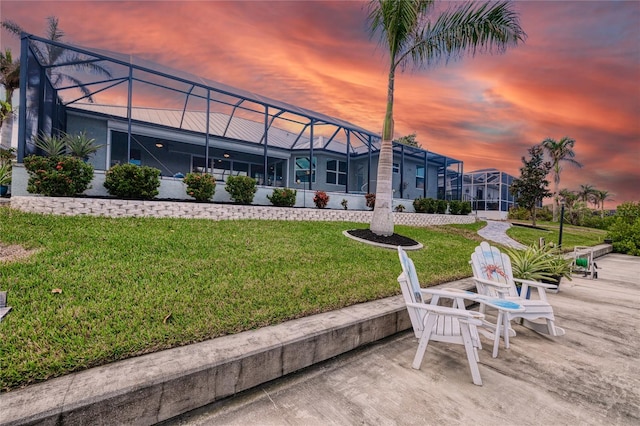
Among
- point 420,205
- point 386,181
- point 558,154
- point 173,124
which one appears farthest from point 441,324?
point 558,154

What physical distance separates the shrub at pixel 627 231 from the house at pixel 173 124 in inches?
381

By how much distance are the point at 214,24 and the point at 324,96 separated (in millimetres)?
5416

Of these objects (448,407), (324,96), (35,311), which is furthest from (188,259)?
(324,96)

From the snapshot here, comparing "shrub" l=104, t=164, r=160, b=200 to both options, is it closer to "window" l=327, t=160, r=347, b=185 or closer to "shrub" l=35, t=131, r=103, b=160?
"shrub" l=35, t=131, r=103, b=160

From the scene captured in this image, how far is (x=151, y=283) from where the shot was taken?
11.5 feet

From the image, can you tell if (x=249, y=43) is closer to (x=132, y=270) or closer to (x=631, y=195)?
(x=132, y=270)

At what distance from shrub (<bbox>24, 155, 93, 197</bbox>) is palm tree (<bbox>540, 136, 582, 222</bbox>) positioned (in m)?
36.3

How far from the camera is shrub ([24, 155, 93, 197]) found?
7109mm

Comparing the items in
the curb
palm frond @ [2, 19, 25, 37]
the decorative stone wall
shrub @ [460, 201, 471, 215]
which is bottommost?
the curb

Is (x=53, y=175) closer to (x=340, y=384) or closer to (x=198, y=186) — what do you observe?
(x=198, y=186)

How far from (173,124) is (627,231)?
22496mm

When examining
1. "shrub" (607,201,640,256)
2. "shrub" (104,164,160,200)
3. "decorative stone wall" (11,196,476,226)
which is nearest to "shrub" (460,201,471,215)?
"shrub" (607,201,640,256)

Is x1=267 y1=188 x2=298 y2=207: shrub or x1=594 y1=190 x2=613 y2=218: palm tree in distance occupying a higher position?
x1=594 y1=190 x2=613 y2=218: palm tree in distance

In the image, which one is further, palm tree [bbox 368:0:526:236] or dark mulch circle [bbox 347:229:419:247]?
dark mulch circle [bbox 347:229:419:247]
